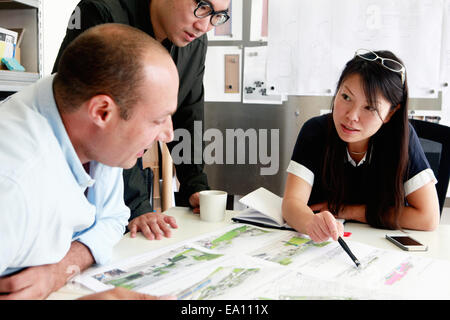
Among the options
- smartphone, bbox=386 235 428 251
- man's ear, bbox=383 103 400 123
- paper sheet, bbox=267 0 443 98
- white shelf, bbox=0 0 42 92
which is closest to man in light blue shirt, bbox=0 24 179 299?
smartphone, bbox=386 235 428 251

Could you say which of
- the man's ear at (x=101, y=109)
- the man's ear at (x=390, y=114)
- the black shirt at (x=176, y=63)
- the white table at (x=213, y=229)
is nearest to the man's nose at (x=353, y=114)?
the man's ear at (x=390, y=114)

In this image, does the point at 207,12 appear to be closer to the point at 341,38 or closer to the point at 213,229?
the point at 213,229

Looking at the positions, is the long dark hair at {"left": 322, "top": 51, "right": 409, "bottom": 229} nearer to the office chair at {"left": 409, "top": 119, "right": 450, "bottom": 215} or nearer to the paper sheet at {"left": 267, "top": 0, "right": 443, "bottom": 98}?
the office chair at {"left": 409, "top": 119, "right": 450, "bottom": 215}

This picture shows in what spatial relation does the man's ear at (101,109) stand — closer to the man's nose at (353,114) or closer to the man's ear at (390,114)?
the man's nose at (353,114)

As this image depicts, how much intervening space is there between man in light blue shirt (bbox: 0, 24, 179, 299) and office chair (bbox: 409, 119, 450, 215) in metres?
1.06

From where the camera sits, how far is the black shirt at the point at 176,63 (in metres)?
1.20

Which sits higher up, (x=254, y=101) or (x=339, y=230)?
(x=254, y=101)

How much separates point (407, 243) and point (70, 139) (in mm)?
799

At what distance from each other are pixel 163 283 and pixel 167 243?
0.77 ft

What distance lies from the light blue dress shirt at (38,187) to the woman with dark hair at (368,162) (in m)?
0.57

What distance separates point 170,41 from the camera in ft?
4.57

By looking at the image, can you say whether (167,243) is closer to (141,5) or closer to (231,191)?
(141,5)

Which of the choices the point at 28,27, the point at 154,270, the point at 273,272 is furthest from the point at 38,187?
the point at 28,27
